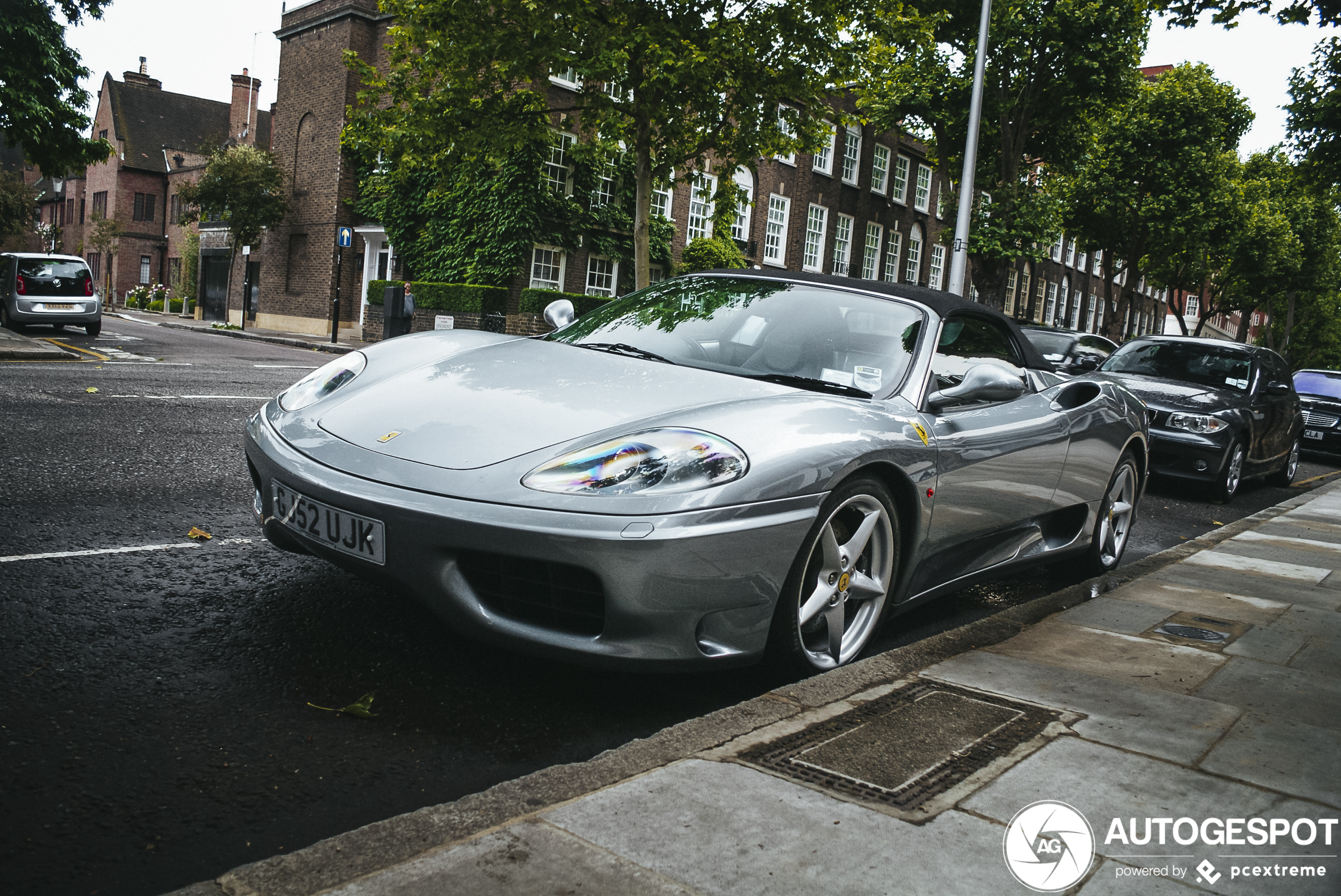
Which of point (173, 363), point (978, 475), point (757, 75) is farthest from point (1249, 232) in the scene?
point (978, 475)

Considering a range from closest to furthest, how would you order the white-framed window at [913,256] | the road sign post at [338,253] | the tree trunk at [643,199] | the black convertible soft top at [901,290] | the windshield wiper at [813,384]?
1. the windshield wiper at [813,384]
2. the black convertible soft top at [901,290]
3. the tree trunk at [643,199]
4. the road sign post at [338,253]
5. the white-framed window at [913,256]

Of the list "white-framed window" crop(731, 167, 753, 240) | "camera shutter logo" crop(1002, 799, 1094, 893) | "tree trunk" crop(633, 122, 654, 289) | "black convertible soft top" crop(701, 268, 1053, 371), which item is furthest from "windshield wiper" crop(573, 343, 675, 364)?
"white-framed window" crop(731, 167, 753, 240)

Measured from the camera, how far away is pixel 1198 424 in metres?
9.29

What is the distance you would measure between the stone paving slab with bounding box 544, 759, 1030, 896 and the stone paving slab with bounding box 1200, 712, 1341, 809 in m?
0.91

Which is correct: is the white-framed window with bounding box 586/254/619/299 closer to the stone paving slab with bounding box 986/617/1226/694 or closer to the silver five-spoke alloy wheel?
the stone paving slab with bounding box 986/617/1226/694

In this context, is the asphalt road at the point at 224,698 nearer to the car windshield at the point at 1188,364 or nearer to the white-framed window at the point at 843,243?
the car windshield at the point at 1188,364

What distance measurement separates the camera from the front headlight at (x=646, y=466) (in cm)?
268

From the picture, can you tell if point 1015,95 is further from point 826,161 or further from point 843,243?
point 843,243

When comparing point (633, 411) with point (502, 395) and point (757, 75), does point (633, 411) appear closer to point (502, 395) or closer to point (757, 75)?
point (502, 395)

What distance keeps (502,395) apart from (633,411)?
47 cm

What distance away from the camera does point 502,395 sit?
3201 mm

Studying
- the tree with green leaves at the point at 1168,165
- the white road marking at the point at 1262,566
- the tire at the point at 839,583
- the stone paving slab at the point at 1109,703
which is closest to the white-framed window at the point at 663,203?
the tree with green leaves at the point at 1168,165

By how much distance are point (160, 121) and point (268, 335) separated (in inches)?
1417

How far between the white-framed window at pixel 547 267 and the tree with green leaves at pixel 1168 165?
1563cm
